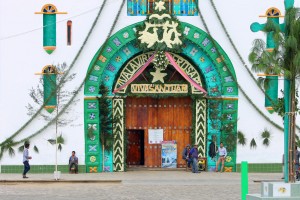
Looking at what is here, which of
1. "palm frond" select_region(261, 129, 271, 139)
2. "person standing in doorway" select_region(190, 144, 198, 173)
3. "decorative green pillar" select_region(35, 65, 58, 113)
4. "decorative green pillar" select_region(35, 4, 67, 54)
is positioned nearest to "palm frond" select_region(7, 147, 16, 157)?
"decorative green pillar" select_region(35, 65, 58, 113)

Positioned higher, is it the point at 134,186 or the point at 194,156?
the point at 194,156

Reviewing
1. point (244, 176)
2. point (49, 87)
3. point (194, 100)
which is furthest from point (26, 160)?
point (244, 176)

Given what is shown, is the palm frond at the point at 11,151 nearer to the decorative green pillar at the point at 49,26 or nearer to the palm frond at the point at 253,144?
the decorative green pillar at the point at 49,26

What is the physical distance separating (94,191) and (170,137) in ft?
33.1

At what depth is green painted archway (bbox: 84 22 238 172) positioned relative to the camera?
39.2 meters

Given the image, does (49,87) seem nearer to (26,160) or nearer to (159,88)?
(26,160)

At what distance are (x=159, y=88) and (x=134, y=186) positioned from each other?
312 inches

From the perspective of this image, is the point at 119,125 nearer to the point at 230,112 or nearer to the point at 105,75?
the point at 105,75

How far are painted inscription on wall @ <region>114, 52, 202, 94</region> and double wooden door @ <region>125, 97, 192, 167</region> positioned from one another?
1040 millimetres

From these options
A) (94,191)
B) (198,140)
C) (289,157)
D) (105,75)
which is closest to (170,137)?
(198,140)

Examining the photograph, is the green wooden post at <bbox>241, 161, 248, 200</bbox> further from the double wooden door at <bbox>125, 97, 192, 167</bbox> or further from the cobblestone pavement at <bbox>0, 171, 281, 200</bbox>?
the double wooden door at <bbox>125, 97, 192, 167</bbox>

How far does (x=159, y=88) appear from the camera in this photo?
39844 millimetres

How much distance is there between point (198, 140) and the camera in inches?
1577

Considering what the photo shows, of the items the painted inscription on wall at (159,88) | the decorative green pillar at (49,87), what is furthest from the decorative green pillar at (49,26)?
the painted inscription on wall at (159,88)
